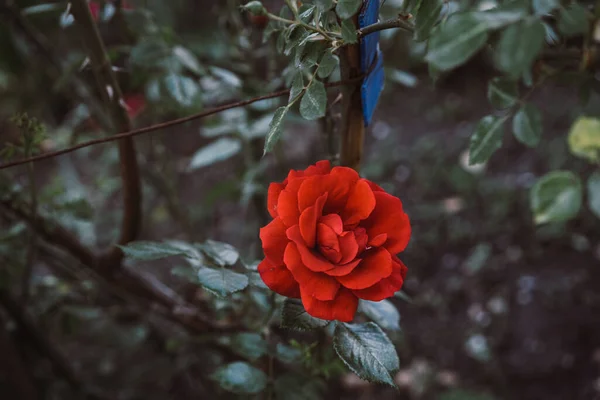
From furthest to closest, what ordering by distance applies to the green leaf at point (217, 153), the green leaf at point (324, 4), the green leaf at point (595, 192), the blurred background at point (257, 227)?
1. the green leaf at point (217, 153)
2. the blurred background at point (257, 227)
3. the green leaf at point (595, 192)
4. the green leaf at point (324, 4)

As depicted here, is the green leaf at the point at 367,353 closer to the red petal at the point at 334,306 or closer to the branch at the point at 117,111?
the red petal at the point at 334,306

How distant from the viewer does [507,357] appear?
146cm

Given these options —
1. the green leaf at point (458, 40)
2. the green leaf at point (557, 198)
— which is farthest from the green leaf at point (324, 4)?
the green leaf at point (557, 198)

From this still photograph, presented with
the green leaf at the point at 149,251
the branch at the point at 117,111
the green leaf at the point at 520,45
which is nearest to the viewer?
the green leaf at the point at 520,45

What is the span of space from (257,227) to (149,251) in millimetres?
1114

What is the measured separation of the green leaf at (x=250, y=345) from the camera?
71cm

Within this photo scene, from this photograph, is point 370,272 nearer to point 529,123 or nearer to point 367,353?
point 367,353

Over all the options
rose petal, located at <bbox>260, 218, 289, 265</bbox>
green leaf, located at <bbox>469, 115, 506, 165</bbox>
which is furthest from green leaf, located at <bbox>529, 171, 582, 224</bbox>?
rose petal, located at <bbox>260, 218, 289, 265</bbox>

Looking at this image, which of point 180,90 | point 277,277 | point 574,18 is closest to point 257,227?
point 180,90

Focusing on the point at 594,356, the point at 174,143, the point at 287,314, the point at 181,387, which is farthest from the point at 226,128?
the point at 174,143

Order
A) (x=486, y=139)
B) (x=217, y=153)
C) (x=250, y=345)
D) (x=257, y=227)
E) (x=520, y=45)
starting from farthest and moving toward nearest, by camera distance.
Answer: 1. (x=257, y=227)
2. (x=217, y=153)
3. (x=250, y=345)
4. (x=486, y=139)
5. (x=520, y=45)

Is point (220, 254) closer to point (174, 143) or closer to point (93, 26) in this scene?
point (93, 26)

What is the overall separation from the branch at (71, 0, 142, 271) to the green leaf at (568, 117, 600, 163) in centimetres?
72

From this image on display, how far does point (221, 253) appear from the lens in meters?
0.62
